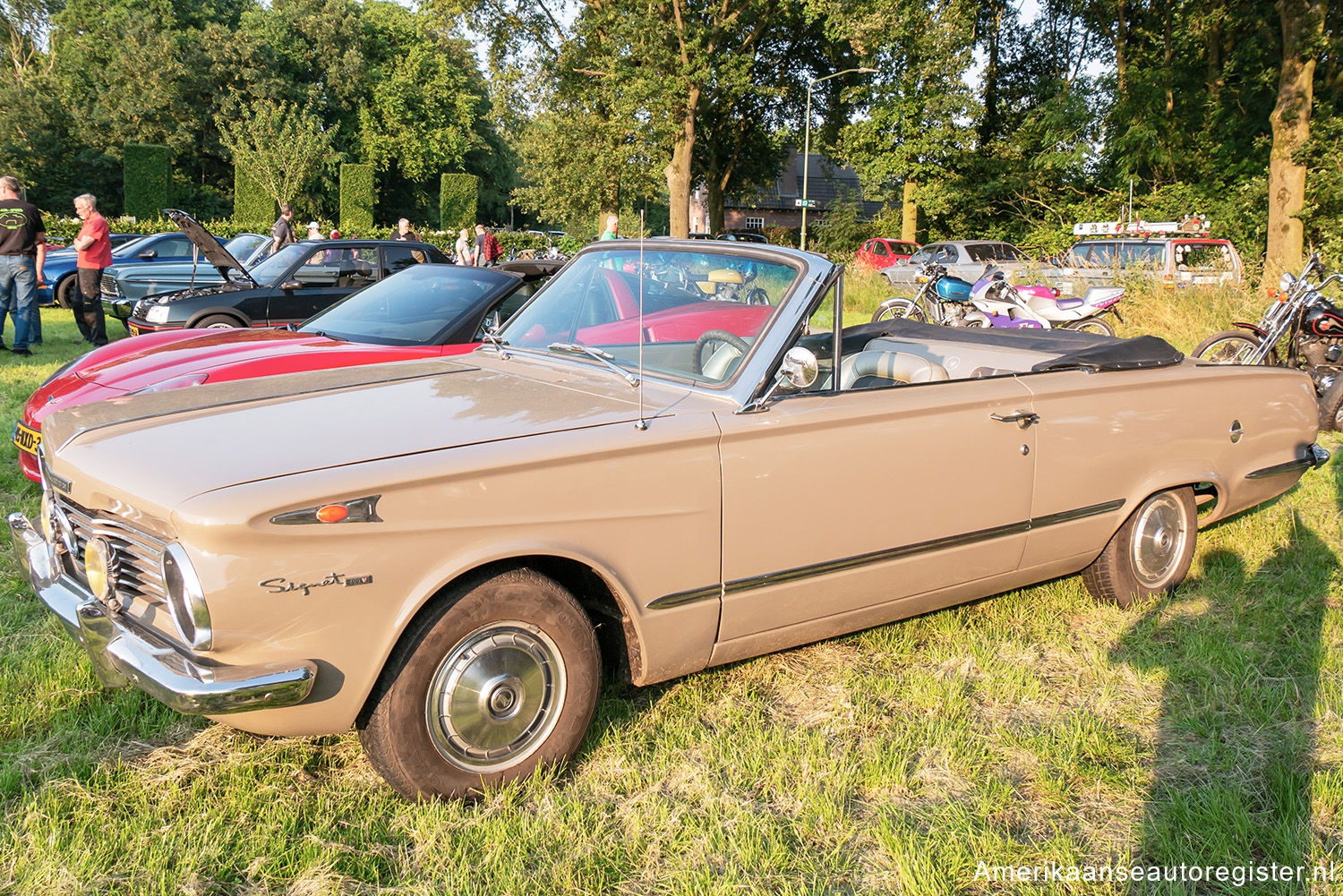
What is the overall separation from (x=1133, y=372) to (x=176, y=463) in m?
3.63

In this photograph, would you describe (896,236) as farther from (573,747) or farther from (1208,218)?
(573,747)

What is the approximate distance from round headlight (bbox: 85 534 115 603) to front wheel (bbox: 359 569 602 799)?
765mm

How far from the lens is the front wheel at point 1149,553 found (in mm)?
4234

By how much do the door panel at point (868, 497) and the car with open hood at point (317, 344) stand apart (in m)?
2.00

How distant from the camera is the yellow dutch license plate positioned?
5.01 m

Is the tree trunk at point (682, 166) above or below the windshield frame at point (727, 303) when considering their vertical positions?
above

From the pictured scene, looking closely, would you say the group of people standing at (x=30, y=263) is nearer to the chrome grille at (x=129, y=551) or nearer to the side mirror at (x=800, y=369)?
the chrome grille at (x=129, y=551)

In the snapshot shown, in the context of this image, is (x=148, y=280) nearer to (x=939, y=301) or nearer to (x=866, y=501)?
(x=939, y=301)

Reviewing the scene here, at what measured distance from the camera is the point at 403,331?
607cm

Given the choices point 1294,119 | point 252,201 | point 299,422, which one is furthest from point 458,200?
point 299,422

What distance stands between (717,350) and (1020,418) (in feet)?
3.90

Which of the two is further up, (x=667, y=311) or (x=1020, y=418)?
(x=667, y=311)

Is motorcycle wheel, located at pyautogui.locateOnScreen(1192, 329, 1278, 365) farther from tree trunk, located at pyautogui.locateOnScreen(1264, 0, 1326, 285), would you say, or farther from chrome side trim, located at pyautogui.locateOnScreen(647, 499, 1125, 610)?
tree trunk, located at pyautogui.locateOnScreen(1264, 0, 1326, 285)

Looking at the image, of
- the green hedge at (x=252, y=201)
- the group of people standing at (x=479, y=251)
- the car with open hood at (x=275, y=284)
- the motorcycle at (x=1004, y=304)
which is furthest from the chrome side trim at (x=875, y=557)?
the green hedge at (x=252, y=201)
